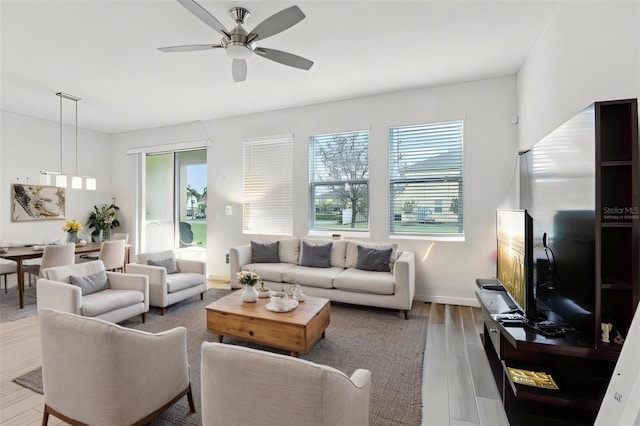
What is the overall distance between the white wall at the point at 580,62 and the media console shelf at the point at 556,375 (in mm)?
1378

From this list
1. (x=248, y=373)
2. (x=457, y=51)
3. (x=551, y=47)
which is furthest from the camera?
(x=457, y=51)

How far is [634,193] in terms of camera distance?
141 centimetres

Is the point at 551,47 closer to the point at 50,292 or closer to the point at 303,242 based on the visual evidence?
the point at 303,242

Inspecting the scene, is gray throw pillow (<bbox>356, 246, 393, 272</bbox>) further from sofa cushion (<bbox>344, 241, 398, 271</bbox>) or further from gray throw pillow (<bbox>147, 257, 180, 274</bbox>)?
gray throw pillow (<bbox>147, 257, 180, 274</bbox>)

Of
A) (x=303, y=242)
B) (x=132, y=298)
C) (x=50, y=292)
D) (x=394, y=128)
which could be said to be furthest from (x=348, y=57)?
(x=50, y=292)

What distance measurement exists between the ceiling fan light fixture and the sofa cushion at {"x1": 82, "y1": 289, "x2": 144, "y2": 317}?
2.69 metres

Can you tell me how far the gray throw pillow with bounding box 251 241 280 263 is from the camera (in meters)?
4.64

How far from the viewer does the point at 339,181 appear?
4809 mm

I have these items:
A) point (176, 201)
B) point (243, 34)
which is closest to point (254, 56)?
point (243, 34)

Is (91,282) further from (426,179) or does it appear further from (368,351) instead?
(426,179)

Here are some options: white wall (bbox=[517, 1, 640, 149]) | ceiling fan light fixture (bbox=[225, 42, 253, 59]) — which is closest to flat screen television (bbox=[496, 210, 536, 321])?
white wall (bbox=[517, 1, 640, 149])

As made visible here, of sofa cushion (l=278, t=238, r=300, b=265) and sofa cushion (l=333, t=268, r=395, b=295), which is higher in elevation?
sofa cushion (l=278, t=238, r=300, b=265)

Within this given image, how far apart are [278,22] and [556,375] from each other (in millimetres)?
2957

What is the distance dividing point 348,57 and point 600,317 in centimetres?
308
